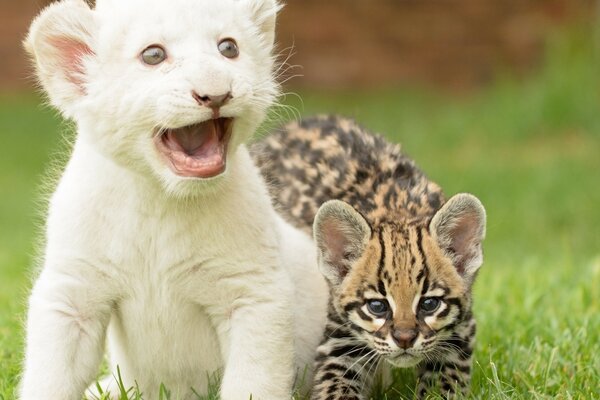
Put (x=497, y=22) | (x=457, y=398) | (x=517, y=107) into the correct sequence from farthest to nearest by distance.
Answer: (x=497, y=22) → (x=517, y=107) → (x=457, y=398)

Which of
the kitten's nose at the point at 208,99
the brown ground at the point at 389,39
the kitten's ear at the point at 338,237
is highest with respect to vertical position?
the brown ground at the point at 389,39

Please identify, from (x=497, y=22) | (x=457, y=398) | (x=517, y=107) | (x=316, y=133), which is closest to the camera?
(x=457, y=398)

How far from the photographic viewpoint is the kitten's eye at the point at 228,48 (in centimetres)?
469

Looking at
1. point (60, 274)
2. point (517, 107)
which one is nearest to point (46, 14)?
point (60, 274)

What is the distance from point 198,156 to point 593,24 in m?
12.1

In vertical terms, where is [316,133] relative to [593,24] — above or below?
below

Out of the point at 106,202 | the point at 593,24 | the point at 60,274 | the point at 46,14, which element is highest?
the point at 593,24

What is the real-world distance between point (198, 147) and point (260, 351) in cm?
96

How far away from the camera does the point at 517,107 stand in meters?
15.2

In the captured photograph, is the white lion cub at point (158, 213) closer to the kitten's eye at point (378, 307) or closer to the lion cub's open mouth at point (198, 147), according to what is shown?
the lion cub's open mouth at point (198, 147)

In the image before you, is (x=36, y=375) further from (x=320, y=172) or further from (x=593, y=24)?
(x=593, y=24)

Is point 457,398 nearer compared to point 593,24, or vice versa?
point 457,398

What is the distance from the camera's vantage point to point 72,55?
189 inches

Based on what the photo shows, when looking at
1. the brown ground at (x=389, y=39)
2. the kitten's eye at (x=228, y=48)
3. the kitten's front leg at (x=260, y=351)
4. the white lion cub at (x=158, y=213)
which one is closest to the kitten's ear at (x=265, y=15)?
the white lion cub at (x=158, y=213)
